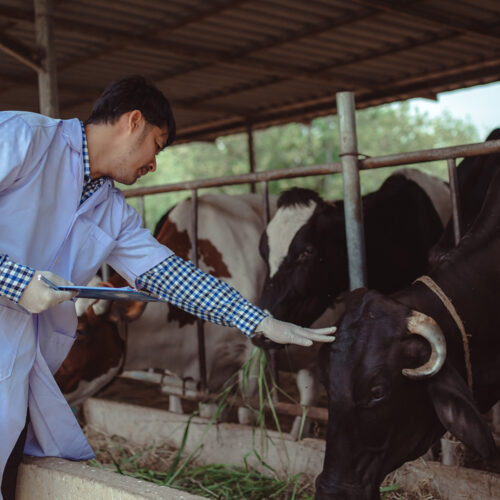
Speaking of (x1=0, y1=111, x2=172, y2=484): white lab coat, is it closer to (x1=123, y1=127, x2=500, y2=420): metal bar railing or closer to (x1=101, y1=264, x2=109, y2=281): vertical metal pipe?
(x1=123, y1=127, x2=500, y2=420): metal bar railing

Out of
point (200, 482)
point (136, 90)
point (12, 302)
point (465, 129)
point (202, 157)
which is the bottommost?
point (200, 482)

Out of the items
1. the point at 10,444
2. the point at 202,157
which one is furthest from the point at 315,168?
the point at 202,157

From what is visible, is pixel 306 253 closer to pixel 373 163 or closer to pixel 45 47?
pixel 373 163

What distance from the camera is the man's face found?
7.07ft

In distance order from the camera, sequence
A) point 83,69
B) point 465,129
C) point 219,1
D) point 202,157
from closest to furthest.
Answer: point 219,1, point 83,69, point 202,157, point 465,129

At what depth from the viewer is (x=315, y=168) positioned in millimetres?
3297

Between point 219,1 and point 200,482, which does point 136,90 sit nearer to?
point 200,482

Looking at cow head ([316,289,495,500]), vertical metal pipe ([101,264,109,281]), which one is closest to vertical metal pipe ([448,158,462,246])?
cow head ([316,289,495,500])

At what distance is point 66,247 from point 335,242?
2095mm

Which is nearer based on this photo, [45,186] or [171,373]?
[45,186]

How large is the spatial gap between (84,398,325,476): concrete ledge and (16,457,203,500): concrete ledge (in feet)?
4.11

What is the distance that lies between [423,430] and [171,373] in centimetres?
249

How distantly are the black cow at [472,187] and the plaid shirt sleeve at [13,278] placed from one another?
6.78 ft

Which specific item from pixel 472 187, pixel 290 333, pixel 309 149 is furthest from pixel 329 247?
pixel 309 149
